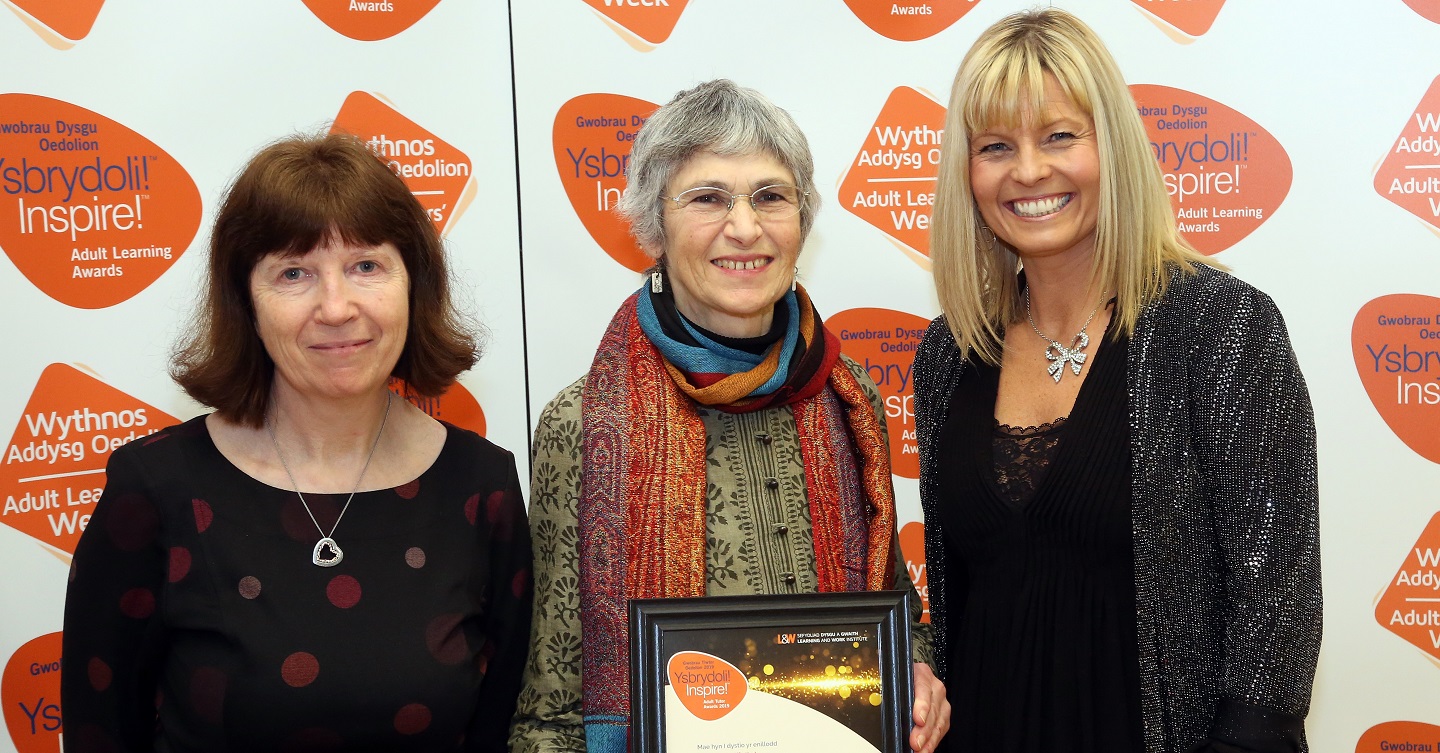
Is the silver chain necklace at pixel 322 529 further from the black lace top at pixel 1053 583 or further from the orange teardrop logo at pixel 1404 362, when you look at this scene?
the orange teardrop logo at pixel 1404 362

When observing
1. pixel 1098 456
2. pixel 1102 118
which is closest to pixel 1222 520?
pixel 1098 456

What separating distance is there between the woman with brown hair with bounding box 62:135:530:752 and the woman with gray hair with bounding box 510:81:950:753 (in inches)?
7.4

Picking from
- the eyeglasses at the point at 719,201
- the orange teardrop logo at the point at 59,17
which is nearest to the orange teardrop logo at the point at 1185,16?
the eyeglasses at the point at 719,201

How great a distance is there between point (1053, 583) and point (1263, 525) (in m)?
0.38

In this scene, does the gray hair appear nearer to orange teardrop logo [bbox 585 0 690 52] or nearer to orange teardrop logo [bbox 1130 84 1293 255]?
orange teardrop logo [bbox 585 0 690 52]

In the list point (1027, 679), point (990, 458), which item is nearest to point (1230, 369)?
point (990, 458)

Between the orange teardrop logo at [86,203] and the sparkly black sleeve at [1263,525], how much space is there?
8.69ft

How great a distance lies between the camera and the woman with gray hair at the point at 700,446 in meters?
2.06

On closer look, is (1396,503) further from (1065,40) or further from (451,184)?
(451,184)

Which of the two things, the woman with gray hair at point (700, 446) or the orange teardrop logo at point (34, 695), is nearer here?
the woman with gray hair at point (700, 446)

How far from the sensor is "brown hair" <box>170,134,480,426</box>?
1874mm

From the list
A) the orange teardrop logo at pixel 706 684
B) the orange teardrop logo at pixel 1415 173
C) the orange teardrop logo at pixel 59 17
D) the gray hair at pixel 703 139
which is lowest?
the orange teardrop logo at pixel 706 684

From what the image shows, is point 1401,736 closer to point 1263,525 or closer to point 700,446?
point 1263,525

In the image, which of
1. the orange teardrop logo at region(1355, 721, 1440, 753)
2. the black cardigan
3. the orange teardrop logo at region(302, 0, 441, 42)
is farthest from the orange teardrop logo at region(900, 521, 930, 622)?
the orange teardrop logo at region(302, 0, 441, 42)
